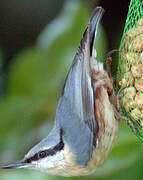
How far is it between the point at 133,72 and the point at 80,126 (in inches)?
20.5

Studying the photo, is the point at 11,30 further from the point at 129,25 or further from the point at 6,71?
the point at 129,25

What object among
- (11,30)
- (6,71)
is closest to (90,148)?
(6,71)

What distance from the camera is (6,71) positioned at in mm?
4664

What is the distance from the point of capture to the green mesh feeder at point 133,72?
2707 millimetres

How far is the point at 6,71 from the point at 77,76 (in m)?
1.98

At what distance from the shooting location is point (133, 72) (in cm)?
271

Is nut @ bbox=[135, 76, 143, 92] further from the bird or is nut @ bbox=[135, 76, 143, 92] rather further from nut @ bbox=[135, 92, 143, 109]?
the bird

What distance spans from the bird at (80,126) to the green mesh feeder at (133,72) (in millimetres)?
151

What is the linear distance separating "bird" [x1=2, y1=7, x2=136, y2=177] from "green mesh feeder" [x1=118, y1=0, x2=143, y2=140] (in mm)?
151

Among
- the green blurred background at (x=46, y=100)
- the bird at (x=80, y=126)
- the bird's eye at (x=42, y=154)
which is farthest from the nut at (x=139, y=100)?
the bird's eye at (x=42, y=154)

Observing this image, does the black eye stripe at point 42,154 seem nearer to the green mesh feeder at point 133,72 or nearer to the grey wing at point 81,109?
the grey wing at point 81,109

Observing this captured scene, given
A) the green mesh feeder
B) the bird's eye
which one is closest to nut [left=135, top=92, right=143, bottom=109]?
the green mesh feeder

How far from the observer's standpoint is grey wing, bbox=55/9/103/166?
9.30 ft

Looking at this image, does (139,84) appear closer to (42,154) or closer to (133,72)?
(133,72)
